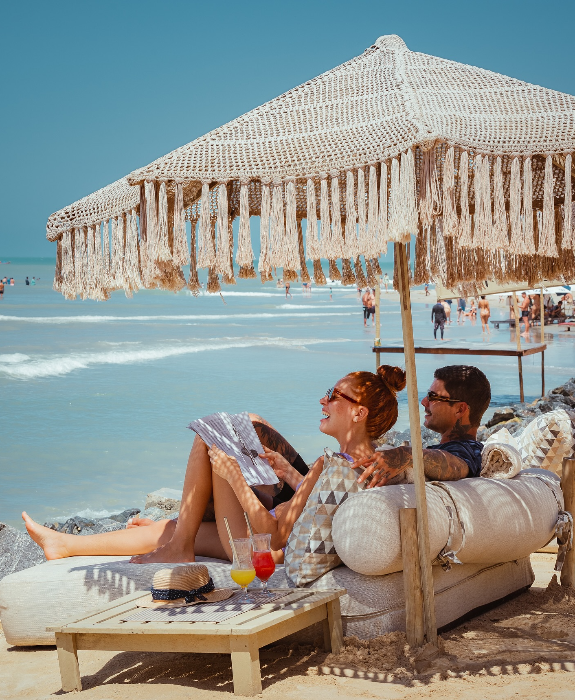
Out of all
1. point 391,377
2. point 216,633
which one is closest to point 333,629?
point 216,633

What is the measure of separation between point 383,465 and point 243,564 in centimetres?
68

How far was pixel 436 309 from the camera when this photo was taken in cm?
2598

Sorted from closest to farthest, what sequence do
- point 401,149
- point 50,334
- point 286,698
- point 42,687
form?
point 401,149 → point 286,698 → point 42,687 → point 50,334

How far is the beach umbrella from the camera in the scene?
2.58 metres

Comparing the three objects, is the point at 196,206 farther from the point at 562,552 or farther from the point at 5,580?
the point at 562,552

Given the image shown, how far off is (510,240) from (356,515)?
3.70 feet

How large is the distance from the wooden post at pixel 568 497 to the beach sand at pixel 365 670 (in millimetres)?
285

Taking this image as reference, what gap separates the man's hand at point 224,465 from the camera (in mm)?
3383

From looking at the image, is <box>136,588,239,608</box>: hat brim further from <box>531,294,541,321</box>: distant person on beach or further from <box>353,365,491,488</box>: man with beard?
<box>531,294,541,321</box>: distant person on beach

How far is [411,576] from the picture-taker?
292 cm

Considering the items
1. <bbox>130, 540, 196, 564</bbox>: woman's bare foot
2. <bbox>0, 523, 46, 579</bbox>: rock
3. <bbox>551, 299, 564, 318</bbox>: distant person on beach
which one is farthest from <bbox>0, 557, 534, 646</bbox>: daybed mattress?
<bbox>551, 299, 564, 318</bbox>: distant person on beach

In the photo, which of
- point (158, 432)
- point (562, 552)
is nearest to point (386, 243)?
point (562, 552)

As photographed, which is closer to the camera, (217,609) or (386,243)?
(386,243)

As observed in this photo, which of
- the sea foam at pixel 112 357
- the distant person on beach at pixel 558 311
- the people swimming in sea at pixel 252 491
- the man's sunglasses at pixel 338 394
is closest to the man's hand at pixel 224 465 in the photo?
the people swimming in sea at pixel 252 491
